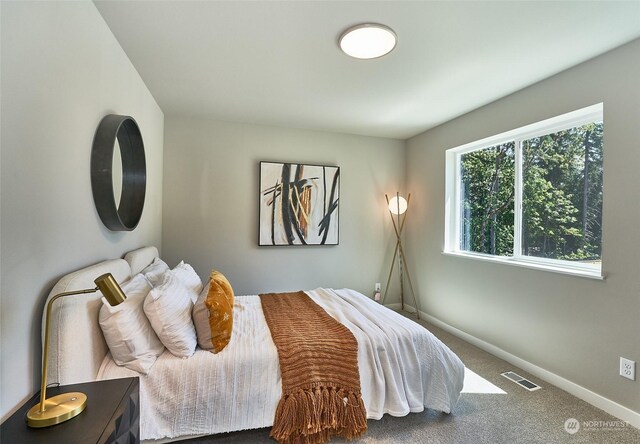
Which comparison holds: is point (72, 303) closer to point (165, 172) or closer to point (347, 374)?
point (347, 374)

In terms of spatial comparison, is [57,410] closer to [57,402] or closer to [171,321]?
[57,402]

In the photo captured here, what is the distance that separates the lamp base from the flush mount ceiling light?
7.25 ft

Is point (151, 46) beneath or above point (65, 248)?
above

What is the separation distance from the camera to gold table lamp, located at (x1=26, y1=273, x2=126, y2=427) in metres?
0.97

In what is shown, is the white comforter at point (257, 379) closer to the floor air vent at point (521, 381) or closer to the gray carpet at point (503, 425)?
the gray carpet at point (503, 425)

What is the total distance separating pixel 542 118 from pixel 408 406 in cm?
247

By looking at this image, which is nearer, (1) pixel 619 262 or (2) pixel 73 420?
(2) pixel 73 420

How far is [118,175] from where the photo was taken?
2051 millimetres

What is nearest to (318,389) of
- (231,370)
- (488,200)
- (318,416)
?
(318,416)

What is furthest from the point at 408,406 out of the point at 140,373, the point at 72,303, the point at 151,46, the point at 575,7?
the point at 151,46

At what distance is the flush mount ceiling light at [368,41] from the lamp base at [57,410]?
221cm

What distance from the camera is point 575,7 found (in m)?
1.66

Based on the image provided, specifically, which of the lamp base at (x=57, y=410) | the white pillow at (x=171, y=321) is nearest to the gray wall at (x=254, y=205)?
the white pillow at (x=171, y=321)

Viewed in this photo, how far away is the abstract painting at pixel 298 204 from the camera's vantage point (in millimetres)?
3701
